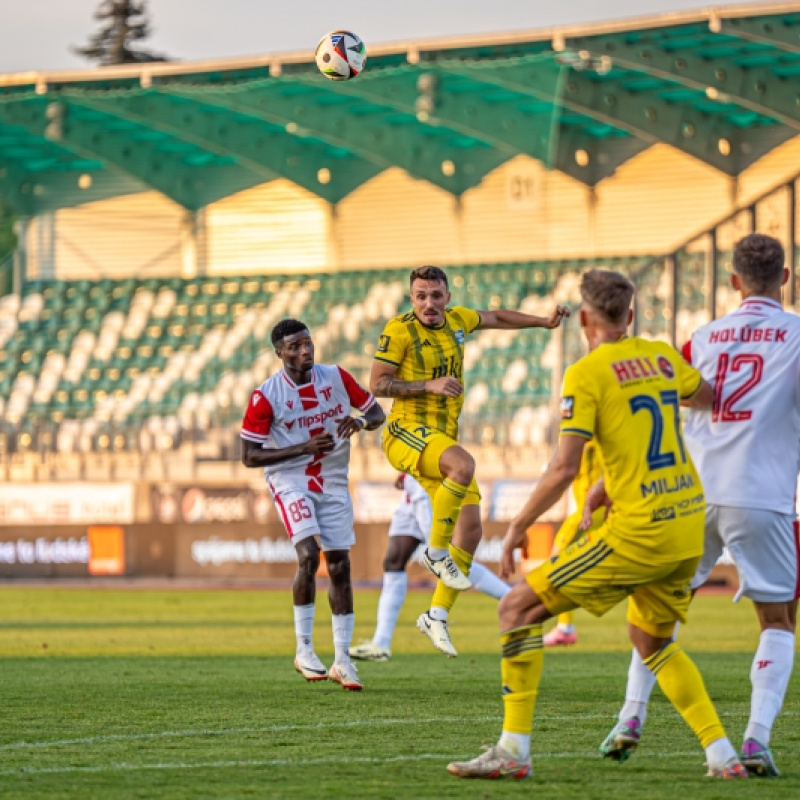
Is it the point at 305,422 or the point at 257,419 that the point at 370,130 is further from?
the point at 257,419

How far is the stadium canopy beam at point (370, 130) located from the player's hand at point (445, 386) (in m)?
25.3

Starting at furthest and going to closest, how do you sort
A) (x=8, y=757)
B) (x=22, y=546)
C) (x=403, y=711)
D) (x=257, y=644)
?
1. (x=22, y=546)
2. (x=257, y=644)
3. (x=403, y=711)
4. (x=8, y=757)

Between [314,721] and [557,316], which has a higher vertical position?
[557,316]

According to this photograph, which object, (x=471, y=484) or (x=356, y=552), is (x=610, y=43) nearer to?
(x=356, y=552)

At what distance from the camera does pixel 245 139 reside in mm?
39000

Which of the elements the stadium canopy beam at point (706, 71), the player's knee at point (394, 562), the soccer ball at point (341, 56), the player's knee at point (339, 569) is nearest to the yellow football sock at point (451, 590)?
the player's knee at point (339, 569)

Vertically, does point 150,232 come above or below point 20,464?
above

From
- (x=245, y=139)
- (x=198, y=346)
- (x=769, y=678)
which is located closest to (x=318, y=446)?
(x=769, y=678)

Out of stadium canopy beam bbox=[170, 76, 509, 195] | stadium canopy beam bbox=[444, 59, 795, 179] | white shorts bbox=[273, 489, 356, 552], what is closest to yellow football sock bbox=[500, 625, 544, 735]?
white shorts bbox=[273, 489, 356, 552]

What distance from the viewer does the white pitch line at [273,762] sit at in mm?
7039

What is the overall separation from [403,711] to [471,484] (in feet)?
5.45

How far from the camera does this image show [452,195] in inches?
1556

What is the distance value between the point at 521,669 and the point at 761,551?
120cm

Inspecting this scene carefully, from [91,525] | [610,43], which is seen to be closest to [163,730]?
[91,525]
